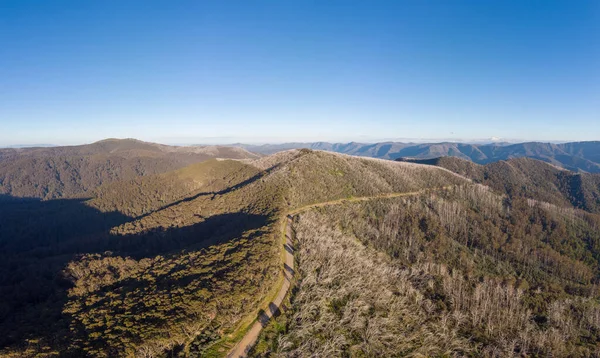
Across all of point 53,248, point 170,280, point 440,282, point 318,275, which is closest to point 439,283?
point 440,282

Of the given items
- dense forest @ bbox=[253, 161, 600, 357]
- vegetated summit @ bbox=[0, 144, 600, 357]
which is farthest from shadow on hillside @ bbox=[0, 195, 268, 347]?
dense forest @ bbox=[253, 161, 600, 357]

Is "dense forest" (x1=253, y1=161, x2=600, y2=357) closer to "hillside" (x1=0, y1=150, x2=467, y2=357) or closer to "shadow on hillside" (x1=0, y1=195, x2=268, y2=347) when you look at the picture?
"hillside" (x1=0, y1=150, x2=467, y2=357)

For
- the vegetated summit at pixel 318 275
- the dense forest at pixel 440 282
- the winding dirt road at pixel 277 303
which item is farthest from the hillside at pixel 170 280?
the dense forest at pixel 440 282

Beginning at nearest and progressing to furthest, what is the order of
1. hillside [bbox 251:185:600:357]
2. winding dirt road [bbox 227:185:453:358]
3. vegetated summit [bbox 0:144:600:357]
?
1. winding dirt road [bbox 227:185:453:358]
2. vegetated summit [bbox 0:144:600:357]
3. hillside [bbox 251:185:600:357]

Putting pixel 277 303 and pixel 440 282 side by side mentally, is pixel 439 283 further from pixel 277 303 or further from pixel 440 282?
pixel 277 303

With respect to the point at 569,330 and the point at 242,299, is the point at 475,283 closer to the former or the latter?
the point at 569,330
